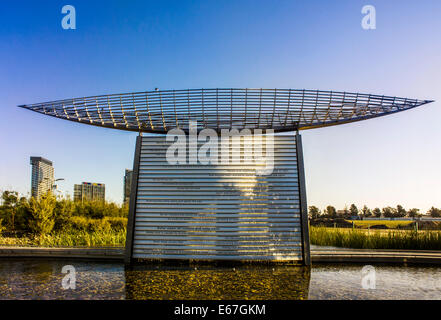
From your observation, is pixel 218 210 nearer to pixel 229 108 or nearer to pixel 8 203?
pixel 229 108

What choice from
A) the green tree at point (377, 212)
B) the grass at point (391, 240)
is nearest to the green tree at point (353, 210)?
the green tree at point (377, 212)

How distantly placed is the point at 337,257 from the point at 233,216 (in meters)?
3.96

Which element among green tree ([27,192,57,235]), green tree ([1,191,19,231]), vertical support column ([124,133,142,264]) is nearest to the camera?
vertical support column ([124,133,142,264])

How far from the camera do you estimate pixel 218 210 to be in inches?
384

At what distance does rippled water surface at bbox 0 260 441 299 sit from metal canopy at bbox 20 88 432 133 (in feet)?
16.2

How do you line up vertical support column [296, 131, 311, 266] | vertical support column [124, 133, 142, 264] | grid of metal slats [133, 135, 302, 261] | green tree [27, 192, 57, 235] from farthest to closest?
green tree [27, 192, 57, 235], vertical support column [124, 133, 142, 264], grid of metal slats [133, 135, 302, 261], vertical support column [296, 131, 311, 266]

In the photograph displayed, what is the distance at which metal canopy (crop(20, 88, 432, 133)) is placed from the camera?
9586mm

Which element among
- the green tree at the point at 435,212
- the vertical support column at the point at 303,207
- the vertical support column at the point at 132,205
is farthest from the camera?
the green tree at the point at 435,212

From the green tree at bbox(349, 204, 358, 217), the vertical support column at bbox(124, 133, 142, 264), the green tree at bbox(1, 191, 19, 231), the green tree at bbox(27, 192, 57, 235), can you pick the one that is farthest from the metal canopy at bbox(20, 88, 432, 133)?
the green tree at bbox(349, 204, 358, 217)

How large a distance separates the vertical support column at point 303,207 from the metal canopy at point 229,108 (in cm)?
91

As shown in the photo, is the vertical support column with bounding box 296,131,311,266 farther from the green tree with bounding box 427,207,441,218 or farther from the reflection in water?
the green tree with bounding box 427,207,441,218

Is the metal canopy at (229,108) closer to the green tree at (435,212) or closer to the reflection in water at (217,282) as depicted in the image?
the reflection in water at (217,282)

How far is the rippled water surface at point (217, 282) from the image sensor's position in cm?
614

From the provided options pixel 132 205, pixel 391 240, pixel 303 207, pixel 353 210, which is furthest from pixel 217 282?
pixel 353 210
